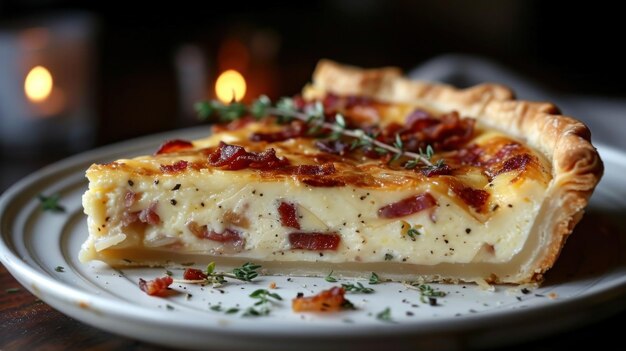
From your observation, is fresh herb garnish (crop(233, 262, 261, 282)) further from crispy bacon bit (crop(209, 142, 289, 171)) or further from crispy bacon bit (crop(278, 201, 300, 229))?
crispy bacon bit (crop(209, 142, 289, 171))

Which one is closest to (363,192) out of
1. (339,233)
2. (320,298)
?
(339,233)

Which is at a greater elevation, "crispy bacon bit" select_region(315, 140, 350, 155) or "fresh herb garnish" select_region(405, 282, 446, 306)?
"crispy bacon bit" select_region(315, 140, 350, 155)

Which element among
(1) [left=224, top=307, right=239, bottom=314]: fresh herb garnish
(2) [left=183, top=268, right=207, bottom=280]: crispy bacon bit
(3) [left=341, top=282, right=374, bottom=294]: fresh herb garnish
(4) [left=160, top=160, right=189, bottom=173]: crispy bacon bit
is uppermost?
(4) [left=160, top=160, right=189, bottom=173]: crispy bacon bit

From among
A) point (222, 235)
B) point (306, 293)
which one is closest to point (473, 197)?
point (306, 293)

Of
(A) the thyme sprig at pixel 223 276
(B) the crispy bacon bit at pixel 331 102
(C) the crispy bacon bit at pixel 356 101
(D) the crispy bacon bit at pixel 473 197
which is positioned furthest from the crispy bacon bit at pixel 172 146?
(D) the crispy bacon bit at pixel 473 197

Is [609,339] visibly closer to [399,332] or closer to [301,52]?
[399,332]

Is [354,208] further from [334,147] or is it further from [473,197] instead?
[334,147]

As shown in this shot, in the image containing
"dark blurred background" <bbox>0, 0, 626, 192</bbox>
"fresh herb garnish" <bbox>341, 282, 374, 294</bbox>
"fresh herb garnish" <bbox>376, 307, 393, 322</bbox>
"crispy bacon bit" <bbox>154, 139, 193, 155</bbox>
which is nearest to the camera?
"fresh herb garnish" <bbox>376, 307, 393, 322</bbox>

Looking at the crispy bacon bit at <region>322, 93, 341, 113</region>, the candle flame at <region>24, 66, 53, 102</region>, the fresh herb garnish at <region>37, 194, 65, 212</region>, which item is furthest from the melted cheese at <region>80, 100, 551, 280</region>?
the candle flame at <region>24, 66, 53, 102</region>
